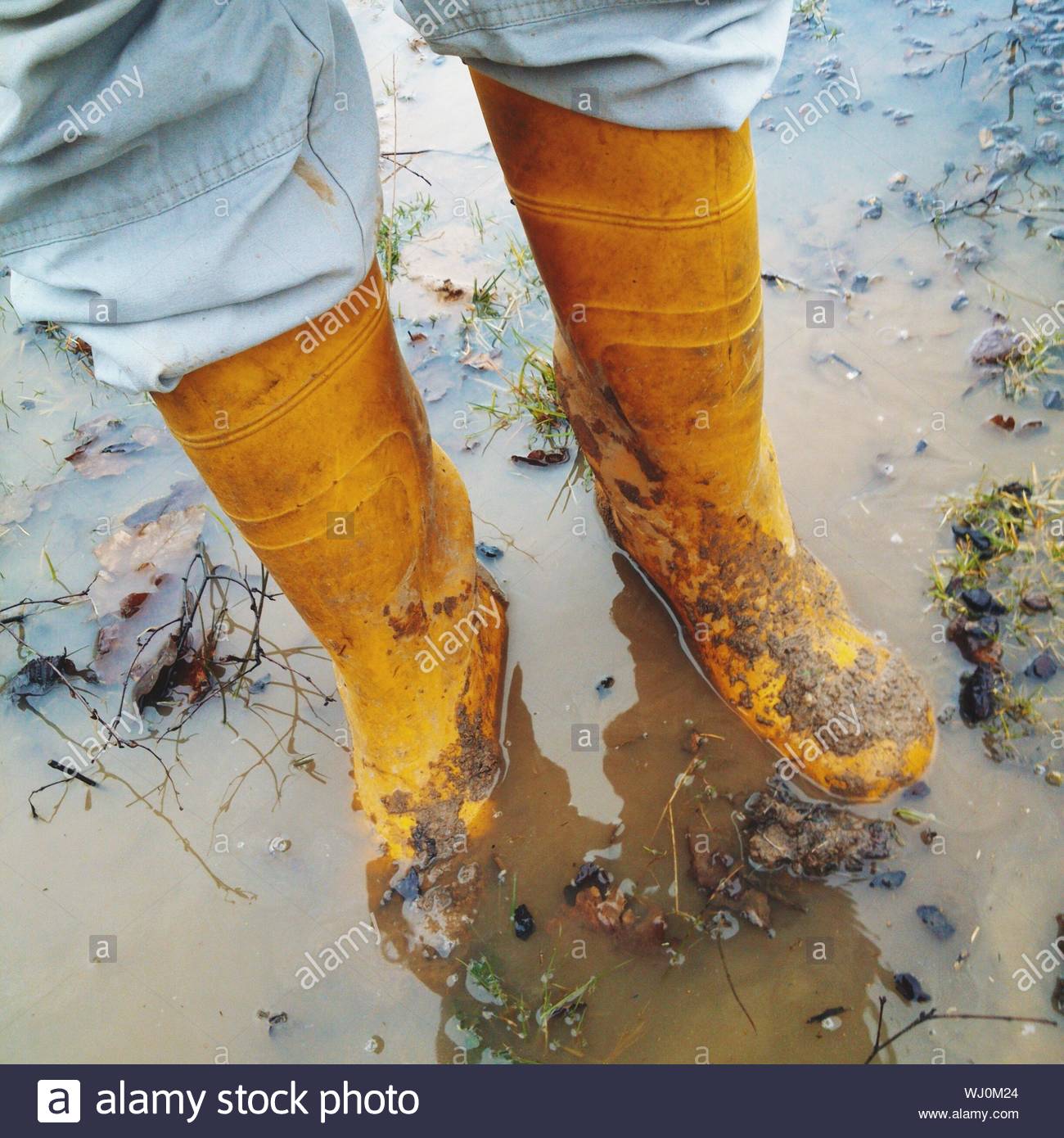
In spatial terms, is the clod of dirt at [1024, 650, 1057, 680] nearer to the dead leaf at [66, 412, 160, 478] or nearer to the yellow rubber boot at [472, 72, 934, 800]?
the yellow rubber boot at [472, 72, 934, 800]

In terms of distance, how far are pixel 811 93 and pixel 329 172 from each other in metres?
2.44

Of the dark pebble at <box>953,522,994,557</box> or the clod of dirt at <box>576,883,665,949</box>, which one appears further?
the dark pebble at <box>953,522,994,557</box>

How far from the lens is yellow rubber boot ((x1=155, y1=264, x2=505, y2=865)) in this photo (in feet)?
4.33

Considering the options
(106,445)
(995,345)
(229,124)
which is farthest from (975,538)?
(106,445)

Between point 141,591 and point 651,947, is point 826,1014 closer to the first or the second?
point 651,947

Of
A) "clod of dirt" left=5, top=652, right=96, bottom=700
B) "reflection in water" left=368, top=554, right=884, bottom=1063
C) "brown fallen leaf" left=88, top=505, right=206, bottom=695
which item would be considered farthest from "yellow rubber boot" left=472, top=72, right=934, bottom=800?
"clod of dirt" left=5, top=652, right=96, bottom=700

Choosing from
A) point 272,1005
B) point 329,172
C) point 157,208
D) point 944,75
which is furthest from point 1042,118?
point 272,1005

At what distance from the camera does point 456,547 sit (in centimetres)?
188

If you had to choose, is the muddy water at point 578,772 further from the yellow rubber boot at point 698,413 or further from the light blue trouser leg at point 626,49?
the light blue trouser leg at point 626,49

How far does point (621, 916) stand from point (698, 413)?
94 cm

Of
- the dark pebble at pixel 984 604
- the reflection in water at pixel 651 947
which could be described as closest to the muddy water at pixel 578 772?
the reflection in water at pixel 651 947

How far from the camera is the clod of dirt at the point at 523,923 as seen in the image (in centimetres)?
178

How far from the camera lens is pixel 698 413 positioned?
1542 mm

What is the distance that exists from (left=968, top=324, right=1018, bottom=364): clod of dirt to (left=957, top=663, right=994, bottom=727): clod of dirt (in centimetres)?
88
